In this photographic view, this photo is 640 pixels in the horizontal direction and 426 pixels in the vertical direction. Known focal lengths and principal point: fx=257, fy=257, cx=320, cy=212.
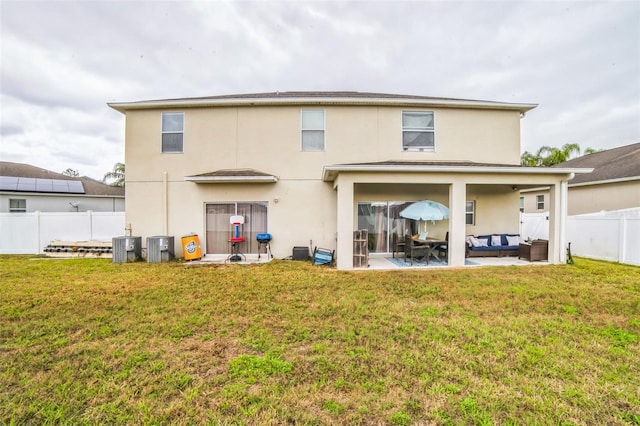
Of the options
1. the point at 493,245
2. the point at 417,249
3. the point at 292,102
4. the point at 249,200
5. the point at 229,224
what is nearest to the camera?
the point at 417,249

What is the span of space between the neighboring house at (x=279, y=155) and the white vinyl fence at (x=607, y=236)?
10.1ft

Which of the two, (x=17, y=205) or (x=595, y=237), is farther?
(x=17, y=205)

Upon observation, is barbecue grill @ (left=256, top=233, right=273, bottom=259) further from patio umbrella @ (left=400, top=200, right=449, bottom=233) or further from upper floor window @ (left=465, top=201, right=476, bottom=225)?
upper floor window @ (left=465, top=201, right=476, bottom=225)

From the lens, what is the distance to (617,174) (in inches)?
526

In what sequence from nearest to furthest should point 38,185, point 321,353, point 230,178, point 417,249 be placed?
point 321,353, point 417,249, point 230,178, point 38,185

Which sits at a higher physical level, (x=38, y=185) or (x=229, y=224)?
(x=38, y=185)

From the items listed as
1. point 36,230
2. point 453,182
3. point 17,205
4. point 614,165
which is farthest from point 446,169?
point 17,205

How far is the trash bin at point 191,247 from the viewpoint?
934cm

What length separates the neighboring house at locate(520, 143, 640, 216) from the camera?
42.0 ft

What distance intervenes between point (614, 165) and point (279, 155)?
18568mm

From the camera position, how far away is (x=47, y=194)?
53.3ft

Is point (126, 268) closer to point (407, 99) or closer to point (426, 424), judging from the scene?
point (426, 424)

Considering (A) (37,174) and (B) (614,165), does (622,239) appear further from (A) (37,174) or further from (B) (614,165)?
(A) (37,174)

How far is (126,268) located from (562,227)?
46.8 ft
